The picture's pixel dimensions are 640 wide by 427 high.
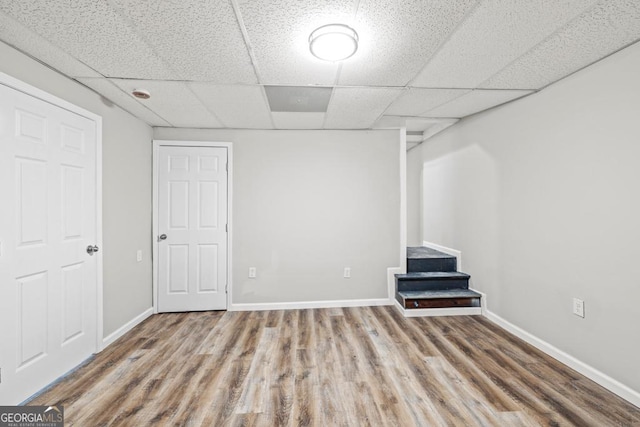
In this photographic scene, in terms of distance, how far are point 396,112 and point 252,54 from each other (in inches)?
69.5

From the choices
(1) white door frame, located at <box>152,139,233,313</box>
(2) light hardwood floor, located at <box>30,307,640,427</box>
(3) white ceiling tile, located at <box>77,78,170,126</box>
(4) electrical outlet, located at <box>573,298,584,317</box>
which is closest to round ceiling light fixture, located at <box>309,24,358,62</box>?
(3) white ceiling tile, located at <box>77,78,170,126</box>

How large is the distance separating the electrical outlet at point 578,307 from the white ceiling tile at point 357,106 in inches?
89.4

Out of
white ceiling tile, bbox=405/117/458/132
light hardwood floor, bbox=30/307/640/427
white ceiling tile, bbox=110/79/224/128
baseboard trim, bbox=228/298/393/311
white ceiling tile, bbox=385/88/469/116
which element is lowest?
light hardwood floor, bbox=30/307/640/427

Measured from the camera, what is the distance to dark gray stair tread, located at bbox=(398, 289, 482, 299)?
128 inches

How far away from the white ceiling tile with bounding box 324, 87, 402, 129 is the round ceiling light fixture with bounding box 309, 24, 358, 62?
68 cm

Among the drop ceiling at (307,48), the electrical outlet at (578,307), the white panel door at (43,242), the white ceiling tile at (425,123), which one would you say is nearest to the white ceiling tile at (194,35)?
the drop ceiling at (307,48)

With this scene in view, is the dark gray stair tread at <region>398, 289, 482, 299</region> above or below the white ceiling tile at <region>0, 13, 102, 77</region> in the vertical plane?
below

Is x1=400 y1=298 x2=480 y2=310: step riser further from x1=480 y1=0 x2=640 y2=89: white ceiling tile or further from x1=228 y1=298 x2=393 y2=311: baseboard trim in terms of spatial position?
x1=480 y1=0 x2=640 y2=89: white ceiling tile

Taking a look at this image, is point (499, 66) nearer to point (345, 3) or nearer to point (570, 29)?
point (570, 29)

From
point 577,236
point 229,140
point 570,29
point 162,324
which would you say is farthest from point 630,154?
point 162,324

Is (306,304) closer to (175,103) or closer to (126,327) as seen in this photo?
(126,327)

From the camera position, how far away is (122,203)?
2816 mm

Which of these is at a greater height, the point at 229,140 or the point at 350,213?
the point at 229,140

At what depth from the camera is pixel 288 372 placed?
7.02 feet
